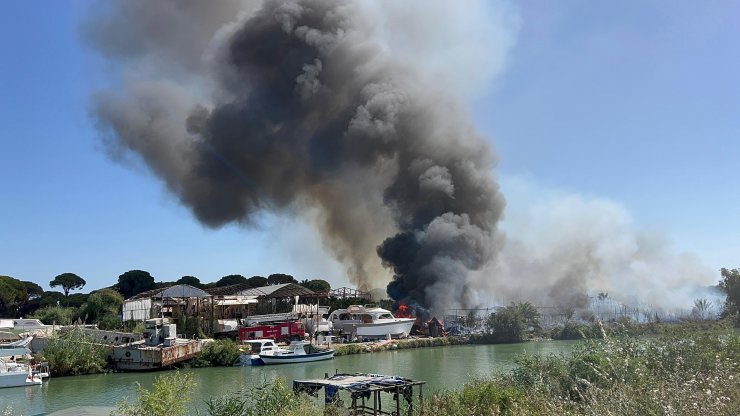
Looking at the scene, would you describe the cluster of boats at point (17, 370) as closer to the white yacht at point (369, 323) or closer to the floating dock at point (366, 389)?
the floating dock at point (366, 389)

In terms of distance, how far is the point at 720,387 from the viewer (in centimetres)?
925

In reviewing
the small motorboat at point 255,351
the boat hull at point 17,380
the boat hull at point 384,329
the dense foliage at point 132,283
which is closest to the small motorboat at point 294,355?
the small motorboat at point 255,351

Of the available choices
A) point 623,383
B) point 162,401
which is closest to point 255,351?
point 162,401

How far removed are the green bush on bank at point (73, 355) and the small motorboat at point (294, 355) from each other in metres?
10.1

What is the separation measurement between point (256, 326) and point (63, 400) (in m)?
28.1

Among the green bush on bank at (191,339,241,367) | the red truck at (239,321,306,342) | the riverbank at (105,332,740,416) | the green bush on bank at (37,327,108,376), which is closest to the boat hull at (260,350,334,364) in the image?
the green bush on bank at (191,339,241,367)

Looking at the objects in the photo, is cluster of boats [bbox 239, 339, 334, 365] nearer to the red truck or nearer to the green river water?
the green river water

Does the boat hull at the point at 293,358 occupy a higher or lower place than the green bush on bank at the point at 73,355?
lower

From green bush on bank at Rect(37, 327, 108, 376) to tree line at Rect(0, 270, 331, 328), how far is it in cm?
1520

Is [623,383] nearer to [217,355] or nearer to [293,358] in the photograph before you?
[293,358]

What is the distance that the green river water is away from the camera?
25.3 metres

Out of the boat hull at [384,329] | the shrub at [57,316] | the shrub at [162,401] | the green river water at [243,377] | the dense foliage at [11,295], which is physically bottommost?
the green river water at [243,377]

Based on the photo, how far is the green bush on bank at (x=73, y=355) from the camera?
116 ft

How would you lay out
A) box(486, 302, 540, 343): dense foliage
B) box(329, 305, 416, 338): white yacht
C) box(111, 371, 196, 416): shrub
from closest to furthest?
box(111, 371, 196, 416): shrub → box(329, 305, 416, 338): white yacht → box(486, 302, 540, 343): dense foliage
